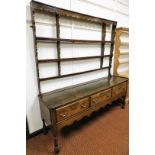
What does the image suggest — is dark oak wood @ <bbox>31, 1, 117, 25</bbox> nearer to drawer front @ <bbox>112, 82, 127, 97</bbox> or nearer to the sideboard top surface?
the sideboard top surface

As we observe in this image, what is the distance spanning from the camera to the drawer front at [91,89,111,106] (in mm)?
1864

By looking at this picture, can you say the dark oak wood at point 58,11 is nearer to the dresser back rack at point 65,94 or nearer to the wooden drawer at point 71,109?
the dresser back rack at point 65,94

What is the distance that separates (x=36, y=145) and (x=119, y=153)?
1.15 metres

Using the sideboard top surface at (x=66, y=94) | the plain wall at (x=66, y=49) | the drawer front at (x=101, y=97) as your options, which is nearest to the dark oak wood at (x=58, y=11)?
the plain wall at (x=66, y=49)

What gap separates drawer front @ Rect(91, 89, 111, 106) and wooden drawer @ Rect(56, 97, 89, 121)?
148 millimetres

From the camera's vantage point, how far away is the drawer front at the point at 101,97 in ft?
6.12

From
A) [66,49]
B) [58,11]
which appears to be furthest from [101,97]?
[58,11]

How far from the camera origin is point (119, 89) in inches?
92.7

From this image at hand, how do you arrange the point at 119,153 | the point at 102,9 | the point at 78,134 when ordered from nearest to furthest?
the point at 119,153 → the point at 78,134 → the point at 102,9

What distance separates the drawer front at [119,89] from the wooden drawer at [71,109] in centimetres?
72
